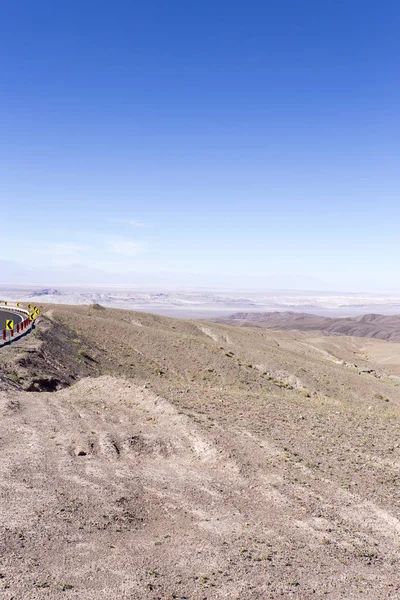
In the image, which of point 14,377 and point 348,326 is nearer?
point 14,377

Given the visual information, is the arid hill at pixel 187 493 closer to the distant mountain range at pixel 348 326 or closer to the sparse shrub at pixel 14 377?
the sparse shrub at pixel 14 377

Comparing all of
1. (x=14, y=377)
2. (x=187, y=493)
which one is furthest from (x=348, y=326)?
(x=187, y=493)

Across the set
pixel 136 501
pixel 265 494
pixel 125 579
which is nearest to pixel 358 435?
pixel 265 494

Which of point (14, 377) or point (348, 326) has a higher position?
point (14, 377)

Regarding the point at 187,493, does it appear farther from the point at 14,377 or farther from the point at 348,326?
the point at 348,326

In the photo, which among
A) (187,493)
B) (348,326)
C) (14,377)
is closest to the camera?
(187,493)

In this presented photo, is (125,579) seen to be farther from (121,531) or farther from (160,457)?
(160,457)

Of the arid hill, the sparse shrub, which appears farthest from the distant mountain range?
the arid hill

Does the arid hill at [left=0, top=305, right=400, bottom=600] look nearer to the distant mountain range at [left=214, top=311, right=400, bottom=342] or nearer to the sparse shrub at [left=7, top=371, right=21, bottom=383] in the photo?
the sparse shrub at [left=7, top=371, right=21, bottom=383]

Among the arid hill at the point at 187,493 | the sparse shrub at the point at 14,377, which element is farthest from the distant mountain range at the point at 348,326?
the arid hill at the point at 187,493
